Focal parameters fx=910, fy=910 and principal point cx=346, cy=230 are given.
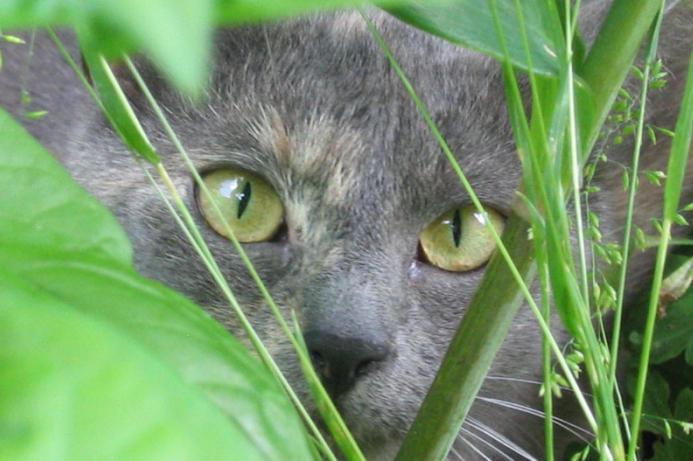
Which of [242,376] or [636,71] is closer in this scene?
[242,376]

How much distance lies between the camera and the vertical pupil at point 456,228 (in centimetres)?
110

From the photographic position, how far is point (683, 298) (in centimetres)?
112

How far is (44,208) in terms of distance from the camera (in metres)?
0.32

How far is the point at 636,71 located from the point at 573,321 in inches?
10.5

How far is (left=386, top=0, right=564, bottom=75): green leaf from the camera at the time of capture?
476 mm

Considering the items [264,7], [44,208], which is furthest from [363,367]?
[264,7]

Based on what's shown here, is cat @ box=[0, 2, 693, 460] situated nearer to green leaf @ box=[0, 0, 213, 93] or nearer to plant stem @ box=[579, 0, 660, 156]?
plant stem @ box=[579, 0, 660, 156]

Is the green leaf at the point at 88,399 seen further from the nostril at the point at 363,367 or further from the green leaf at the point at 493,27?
the nostril at the point at 363,367

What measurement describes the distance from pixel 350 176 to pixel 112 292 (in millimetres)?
746

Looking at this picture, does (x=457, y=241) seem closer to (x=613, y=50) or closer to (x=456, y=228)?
(x=456, y=228)

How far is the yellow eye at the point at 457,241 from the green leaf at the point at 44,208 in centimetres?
79

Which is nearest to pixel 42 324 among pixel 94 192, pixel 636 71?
pixel 636 71

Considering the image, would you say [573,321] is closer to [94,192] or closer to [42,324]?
[42,324]

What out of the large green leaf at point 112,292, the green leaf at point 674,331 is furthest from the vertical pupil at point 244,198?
the large green leaf at point 112,292
